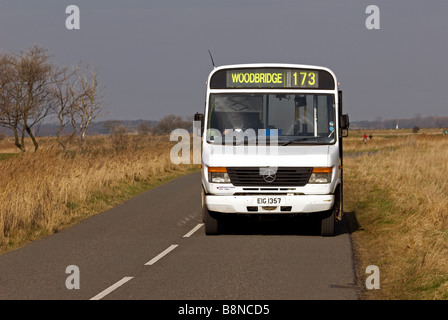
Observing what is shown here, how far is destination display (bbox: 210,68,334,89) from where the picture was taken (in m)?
11.9

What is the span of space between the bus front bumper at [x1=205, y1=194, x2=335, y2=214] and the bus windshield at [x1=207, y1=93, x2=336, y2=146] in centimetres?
113

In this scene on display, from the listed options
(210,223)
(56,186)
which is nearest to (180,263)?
(210,223)

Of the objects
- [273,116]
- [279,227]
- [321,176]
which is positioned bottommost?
[279,227]

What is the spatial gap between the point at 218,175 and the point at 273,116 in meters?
1.61

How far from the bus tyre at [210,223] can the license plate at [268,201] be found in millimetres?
1018

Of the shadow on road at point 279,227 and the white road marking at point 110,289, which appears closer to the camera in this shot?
the white road marking at point 110,289

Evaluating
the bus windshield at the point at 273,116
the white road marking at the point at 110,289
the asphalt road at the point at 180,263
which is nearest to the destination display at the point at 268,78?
the bus windshield at the point at 273,116

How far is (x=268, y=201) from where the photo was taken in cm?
1086

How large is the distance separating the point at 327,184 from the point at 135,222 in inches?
184

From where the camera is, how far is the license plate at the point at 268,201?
10.8 meters

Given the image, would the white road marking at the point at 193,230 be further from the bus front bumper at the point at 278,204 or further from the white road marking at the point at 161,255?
the bus front bumper at the point at 278,204

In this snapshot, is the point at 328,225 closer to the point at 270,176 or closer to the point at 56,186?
the point at 270,176

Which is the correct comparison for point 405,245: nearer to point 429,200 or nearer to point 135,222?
point 429,200
